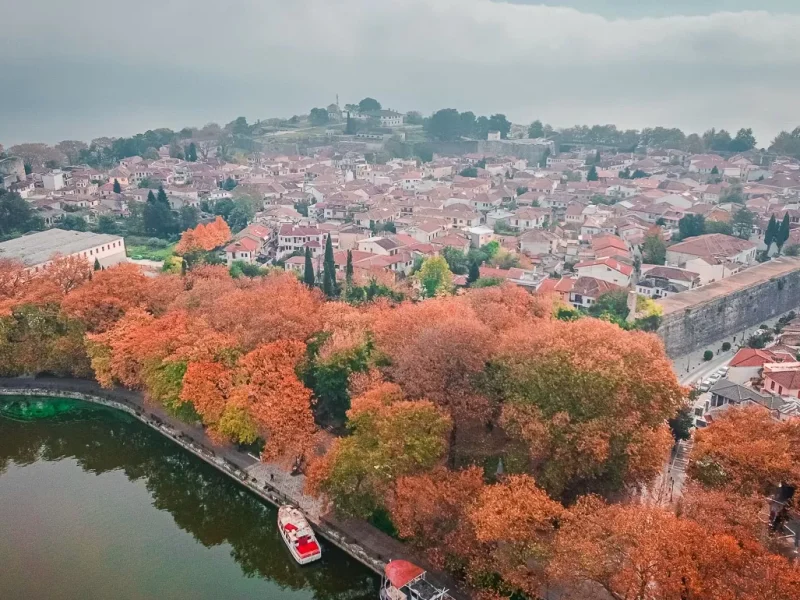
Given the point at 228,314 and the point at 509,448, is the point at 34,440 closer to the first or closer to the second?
the point at 228,314

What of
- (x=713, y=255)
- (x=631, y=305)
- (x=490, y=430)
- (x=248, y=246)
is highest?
(x=713, y=255)

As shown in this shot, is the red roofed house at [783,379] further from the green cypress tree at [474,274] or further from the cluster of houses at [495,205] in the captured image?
the green cypress tree at [474,274]

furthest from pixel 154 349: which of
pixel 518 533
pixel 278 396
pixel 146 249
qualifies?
pixel 146 249

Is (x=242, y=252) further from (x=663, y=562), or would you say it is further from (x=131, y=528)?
(x=663, y=562)

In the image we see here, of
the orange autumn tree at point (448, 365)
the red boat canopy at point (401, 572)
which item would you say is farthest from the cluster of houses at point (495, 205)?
the red boat canopy at point (401, 572)

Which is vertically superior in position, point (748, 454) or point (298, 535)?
point (748, 454)

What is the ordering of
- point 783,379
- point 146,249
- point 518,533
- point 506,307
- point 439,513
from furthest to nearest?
point 146,249
point 783,379
point 506,307
point 439,513
point 518,533
